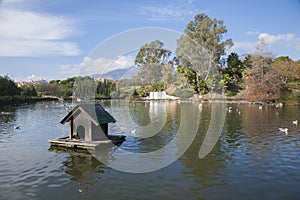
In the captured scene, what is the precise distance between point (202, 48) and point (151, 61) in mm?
23599

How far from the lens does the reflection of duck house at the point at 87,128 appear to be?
14.0m

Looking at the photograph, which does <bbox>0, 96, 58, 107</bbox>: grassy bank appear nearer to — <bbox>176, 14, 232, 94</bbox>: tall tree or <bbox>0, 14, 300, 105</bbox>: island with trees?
<bbox>0, 14, 300, 105</bbox>: island with trees

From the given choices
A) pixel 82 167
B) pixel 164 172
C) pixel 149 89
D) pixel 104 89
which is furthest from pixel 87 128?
pixel 104 89

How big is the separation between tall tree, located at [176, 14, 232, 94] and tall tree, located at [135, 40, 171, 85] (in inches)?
622

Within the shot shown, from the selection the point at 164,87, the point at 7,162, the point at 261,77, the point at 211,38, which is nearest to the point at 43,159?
the point at 7,162

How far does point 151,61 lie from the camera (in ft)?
265

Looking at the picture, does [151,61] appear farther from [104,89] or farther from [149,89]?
[104,89]

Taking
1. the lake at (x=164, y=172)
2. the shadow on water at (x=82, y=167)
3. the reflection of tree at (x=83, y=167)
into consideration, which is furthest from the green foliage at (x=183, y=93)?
the reflection of tree at (x=83, y=167)

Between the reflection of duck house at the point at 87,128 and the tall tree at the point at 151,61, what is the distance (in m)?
62.3

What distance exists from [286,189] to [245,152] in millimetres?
4741

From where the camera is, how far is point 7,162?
12.4m

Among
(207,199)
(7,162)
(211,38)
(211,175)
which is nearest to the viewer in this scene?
(207,199)

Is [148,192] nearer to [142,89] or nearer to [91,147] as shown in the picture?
[91,147]

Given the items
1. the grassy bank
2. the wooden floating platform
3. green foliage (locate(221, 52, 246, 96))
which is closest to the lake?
the wooden floating platform
